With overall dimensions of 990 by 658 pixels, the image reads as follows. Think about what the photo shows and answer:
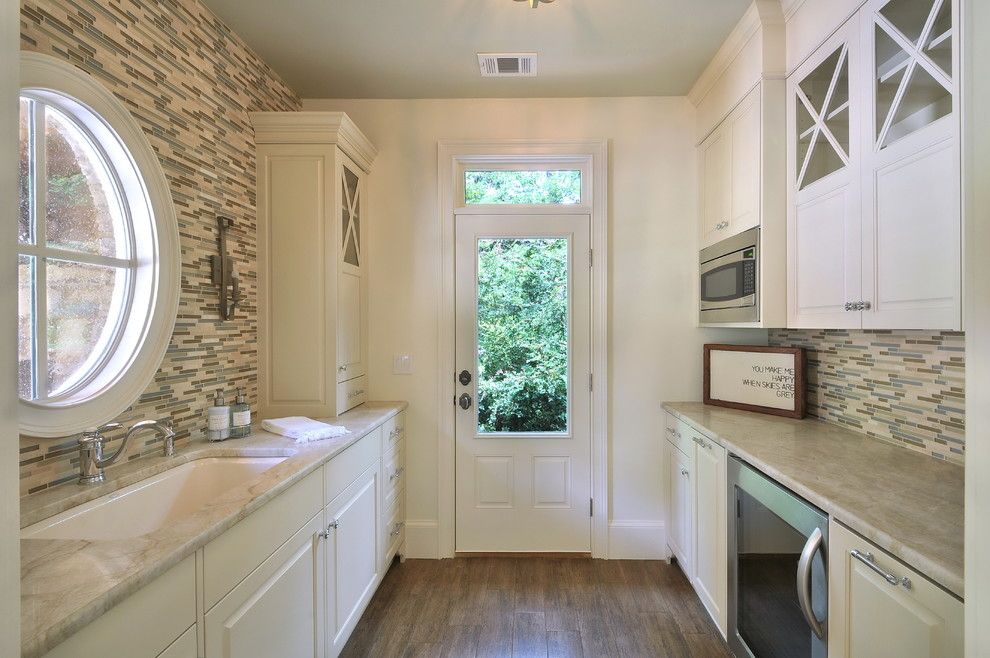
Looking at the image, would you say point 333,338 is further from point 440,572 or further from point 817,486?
point 817,486

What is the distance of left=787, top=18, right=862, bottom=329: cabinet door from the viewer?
1.55 m

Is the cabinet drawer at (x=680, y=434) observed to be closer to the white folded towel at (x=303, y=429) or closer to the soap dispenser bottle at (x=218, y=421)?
the white folded towel at (x=303, y=429)

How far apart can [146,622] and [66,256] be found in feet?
3.61

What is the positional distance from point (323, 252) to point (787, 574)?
228 centimetres

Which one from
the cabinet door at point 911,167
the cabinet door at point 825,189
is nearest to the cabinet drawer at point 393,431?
the cabinet door at point 825,189

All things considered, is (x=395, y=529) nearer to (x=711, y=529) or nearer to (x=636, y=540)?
(x=636, y=540)

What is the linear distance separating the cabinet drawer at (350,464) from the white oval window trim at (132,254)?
0.70 metres

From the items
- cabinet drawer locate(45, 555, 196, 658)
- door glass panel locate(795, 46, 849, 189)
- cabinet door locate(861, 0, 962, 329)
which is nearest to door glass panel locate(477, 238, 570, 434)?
door glass panel locate(795, 46, 849, 189)

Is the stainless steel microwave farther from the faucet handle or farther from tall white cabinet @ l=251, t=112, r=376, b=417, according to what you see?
the faucet handle

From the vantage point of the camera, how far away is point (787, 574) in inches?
55.8

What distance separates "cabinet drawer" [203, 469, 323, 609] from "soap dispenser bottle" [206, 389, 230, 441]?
0.50 metres

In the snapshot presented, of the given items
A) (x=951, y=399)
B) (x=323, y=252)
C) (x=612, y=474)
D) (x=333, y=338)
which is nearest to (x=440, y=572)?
(x=612, y=474)

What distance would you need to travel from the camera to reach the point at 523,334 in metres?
2.70

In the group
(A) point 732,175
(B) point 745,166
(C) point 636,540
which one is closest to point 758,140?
(B) point 745,166
